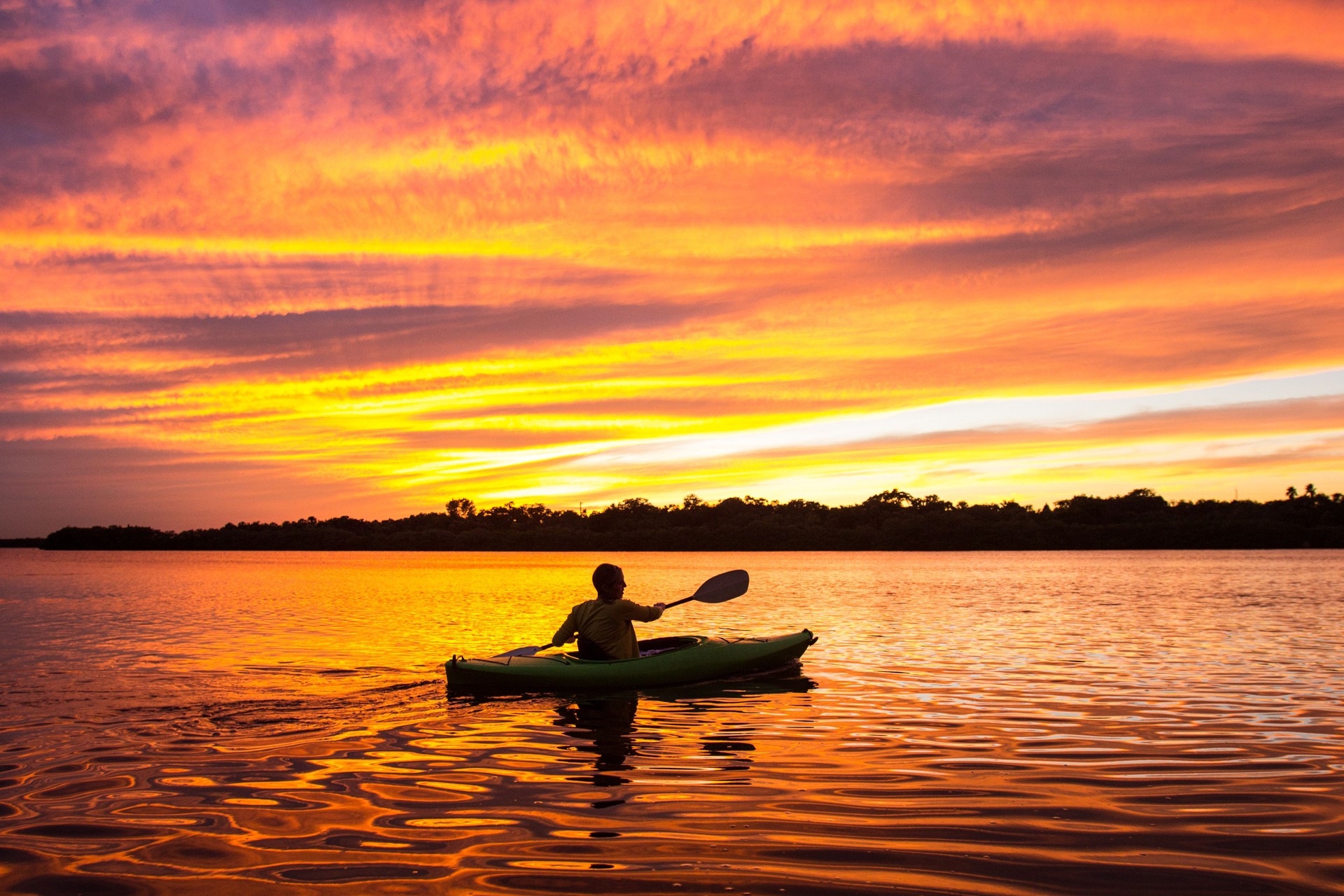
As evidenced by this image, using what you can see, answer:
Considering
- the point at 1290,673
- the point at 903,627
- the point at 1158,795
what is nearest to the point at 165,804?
the point at 1158,795

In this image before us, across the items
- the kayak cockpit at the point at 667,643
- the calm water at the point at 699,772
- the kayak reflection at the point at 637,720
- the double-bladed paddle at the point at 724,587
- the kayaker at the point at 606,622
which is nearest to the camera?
the calm water at the point at 699,772

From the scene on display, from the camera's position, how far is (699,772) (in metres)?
7.26

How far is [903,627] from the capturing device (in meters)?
19.8

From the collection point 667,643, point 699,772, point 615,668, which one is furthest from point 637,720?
point 667,643

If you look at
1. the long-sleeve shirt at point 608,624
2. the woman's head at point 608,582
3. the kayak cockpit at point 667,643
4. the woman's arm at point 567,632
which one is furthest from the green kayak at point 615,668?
the woman's head at point 608,582

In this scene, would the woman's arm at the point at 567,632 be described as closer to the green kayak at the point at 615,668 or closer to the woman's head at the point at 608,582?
the green kayak at the point at 615,668

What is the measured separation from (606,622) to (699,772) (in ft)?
15.0

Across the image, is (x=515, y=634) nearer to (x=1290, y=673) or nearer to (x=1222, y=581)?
(x=1290, y=673)

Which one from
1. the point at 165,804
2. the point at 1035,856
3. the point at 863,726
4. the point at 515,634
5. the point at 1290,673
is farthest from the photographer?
the point at 515,634

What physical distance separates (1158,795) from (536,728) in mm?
5514

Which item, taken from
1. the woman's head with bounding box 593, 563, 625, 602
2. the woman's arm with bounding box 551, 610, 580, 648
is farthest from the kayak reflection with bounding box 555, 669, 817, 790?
the woman's head with bounding box 593, 563, 625, 602

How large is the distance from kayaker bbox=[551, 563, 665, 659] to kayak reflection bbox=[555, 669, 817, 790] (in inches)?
22.3

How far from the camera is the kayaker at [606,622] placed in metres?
11.5

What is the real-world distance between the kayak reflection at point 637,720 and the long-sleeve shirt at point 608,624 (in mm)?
575
